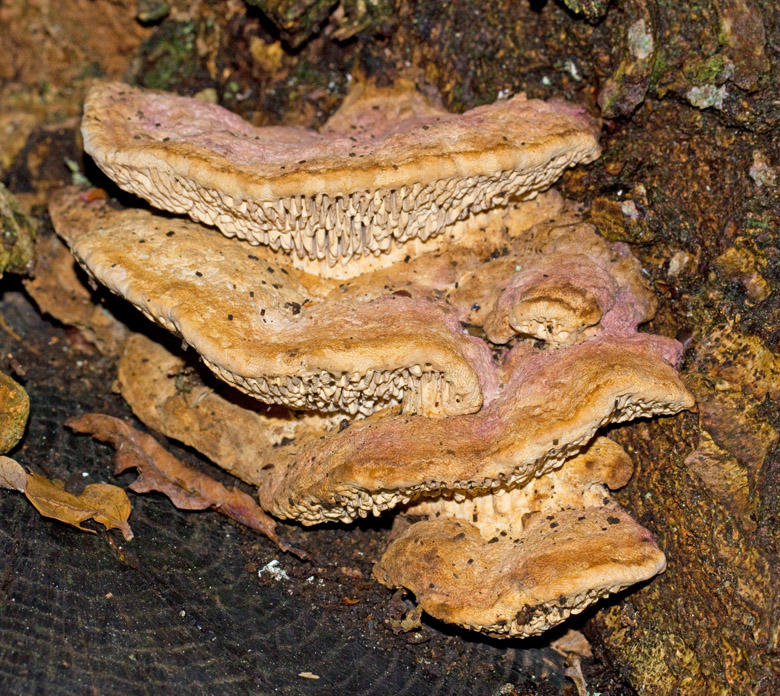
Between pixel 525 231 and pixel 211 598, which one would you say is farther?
pixel 525 231

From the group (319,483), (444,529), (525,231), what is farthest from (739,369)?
(319,483)

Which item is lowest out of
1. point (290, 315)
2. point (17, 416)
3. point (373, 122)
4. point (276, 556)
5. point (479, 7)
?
point (276, 556)

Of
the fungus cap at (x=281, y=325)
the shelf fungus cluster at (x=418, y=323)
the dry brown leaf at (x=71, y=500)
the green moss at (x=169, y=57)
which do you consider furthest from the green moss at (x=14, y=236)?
the dry brown leaf at (x=71, y=500)

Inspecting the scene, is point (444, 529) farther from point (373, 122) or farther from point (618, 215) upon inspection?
point (373, 122)

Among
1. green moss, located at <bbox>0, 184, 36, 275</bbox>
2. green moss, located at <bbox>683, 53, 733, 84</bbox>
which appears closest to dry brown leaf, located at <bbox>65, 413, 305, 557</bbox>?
green moss, located at <bbox>0, 184, 36, 275</bbox>

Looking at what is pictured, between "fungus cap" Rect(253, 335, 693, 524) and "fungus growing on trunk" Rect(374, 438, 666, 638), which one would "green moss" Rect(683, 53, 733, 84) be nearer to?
"fungus cap" Rect(253, 335, 693, 524)

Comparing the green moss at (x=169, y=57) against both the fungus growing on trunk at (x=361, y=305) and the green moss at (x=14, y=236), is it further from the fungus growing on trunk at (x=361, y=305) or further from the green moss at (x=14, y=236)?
the fungus growing on trunk at (x=361, y=305)

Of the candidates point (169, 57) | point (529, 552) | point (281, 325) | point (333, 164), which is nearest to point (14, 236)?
point (169, 57)
